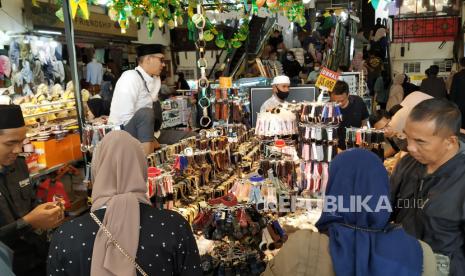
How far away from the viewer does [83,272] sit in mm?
1650

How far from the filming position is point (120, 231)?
5.30 ft

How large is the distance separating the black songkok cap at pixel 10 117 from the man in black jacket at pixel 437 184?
2.12 m

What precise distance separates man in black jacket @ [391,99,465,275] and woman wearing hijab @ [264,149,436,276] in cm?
43

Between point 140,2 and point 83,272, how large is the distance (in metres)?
5.64

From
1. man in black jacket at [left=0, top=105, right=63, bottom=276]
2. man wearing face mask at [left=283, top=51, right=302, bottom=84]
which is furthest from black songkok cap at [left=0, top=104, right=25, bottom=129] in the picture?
man wearing face mask at [left=283, top=51, right=302, bottom=84]

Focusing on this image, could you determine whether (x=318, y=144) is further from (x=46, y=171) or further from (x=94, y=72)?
(x=94, y=72)

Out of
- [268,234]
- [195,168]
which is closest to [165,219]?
[268,234]

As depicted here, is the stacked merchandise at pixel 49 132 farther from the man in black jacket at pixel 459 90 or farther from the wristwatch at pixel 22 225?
the man in black jacket at pixel 459 90

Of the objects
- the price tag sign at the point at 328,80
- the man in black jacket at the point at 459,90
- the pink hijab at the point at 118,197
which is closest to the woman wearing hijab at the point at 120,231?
the pink hijab at the point at 118,197

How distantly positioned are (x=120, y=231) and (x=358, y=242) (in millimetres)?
908

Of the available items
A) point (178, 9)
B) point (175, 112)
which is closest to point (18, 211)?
point (178, 9)

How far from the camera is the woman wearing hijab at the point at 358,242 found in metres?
1.49

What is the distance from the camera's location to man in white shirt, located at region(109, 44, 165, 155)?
4199 millimetres

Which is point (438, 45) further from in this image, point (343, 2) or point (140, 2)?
point (140, 2)
